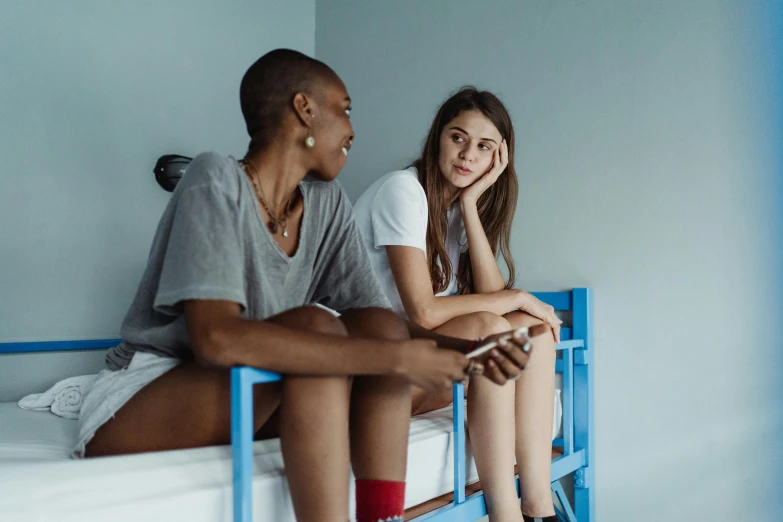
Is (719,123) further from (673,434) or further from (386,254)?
(386,254)

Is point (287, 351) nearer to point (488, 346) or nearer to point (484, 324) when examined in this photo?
point (488, 346)

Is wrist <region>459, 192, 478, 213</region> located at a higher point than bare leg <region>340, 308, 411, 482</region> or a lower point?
higher

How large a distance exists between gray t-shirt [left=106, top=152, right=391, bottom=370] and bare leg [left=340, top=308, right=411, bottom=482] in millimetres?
182

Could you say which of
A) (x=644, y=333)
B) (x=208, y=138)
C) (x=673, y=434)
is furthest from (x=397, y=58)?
(x=673, y=434)

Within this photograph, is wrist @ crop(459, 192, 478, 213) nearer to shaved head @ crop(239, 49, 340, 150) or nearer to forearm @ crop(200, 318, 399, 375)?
shaved head @ crop(239, 49, 340, 150)

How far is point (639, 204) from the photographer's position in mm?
1817

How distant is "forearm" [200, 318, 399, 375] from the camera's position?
34.4 inches

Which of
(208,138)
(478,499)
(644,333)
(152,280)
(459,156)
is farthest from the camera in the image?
(208,138)

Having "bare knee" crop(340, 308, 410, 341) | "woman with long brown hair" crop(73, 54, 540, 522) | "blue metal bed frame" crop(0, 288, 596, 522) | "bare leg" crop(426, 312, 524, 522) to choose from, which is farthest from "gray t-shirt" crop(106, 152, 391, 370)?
"blue metal bed frame" crop(0, 288, 596, 522)

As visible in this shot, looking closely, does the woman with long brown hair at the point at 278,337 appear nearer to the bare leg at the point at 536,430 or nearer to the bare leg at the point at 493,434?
the bare leg at the point at 493,434

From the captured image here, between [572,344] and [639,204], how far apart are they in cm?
41

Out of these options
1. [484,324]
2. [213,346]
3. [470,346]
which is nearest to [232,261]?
[213,346]

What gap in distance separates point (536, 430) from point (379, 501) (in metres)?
0.53

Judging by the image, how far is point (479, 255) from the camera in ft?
5.39
